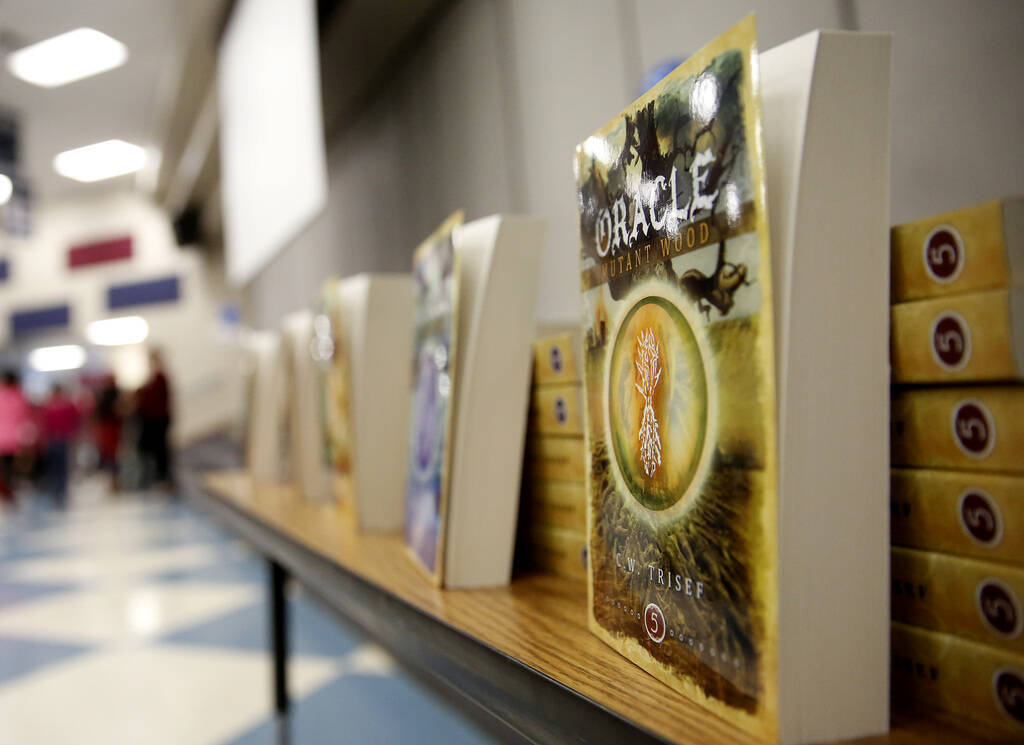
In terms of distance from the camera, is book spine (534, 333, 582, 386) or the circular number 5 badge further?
book spine (534, 333, 582, 386)

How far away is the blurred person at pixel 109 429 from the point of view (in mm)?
7508

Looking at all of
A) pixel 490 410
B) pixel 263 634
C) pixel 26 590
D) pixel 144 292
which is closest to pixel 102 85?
pixel 26 590

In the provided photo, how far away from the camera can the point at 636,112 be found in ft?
1.59

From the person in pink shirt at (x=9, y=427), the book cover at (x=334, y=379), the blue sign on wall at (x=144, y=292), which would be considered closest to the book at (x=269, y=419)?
the book cover at (x=334, y=379)

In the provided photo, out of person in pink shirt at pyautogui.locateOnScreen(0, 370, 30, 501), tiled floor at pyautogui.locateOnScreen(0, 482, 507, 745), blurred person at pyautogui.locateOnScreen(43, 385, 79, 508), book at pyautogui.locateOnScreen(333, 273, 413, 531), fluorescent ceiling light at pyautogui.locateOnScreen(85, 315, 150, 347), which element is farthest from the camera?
fluorescent ceiling light at pyautogui.locateOnScreen(85, 315, 150, 347)

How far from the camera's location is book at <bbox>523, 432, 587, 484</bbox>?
2.34 feet

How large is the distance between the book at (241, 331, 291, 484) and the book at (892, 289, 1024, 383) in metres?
1.62

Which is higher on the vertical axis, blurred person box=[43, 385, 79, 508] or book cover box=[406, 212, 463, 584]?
book cover box=[406, 212, 463, 584]

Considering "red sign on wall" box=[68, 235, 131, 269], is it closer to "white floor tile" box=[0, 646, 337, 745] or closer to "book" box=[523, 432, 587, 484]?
"white floor tile" box=[0, 646, 337, 745]

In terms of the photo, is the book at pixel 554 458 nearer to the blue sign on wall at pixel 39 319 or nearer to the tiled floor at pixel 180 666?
the tiled floor at pixel 180 666

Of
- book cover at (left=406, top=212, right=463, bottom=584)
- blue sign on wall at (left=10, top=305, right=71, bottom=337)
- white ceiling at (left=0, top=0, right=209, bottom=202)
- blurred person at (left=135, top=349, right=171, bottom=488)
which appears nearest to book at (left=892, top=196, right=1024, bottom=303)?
book cover at (left=406, top=212, right=463, bottom=584)

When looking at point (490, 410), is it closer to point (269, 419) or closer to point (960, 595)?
point (960, 595)

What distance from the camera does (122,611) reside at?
103 inches

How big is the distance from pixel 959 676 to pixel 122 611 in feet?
9.44
